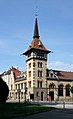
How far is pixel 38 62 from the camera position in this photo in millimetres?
93875

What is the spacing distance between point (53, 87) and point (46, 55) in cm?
1134

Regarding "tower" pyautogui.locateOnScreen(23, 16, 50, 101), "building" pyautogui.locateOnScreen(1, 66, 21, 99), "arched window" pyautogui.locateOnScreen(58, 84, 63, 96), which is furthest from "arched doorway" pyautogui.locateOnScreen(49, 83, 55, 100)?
"building" pyautogui.locateOnScreen(1, 66, 21, 99)

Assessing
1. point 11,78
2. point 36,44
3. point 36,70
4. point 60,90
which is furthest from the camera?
point 11,78

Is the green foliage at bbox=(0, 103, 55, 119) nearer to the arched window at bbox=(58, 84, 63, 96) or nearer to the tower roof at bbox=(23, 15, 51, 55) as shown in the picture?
the tower roof at bbox=(23, 15, 51, 55)

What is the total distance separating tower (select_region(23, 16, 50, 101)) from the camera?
91375mm

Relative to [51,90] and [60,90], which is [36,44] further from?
[60,90]

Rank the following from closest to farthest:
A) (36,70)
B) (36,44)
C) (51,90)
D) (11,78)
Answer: (36,70)
(51,90)
(36,44)
(11,78)

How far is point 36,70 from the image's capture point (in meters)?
92.5

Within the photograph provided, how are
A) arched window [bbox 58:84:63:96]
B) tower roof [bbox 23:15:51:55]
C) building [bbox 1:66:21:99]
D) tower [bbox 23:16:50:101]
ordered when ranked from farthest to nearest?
building [bbox 1:66:21:99] → arched window [bbox 58:84:63:96] → tower roof [bbox 23:15:51:55] → tower [bbox 23:16:50:101]

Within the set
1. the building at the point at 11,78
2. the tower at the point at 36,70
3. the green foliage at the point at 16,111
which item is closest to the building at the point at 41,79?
the tower at the point at 36,70

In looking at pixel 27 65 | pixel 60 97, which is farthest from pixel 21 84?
pixel 60 97

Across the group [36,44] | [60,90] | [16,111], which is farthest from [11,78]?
[16,111]

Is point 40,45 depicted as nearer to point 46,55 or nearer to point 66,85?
point 46,55

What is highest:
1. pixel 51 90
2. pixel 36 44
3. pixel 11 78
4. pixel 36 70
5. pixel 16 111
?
pixel 36 44
